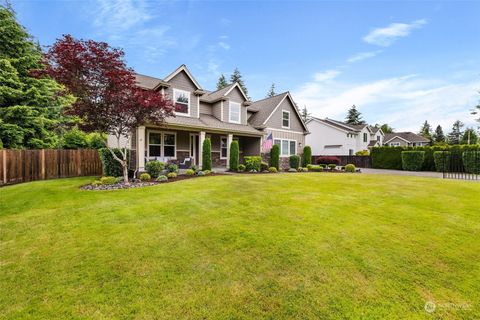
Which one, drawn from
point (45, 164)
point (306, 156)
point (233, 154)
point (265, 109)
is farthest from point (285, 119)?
point (45, 164)

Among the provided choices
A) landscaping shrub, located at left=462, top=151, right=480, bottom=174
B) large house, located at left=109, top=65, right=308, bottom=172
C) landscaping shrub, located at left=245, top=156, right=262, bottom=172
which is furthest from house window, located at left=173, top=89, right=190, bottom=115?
landscaping shrub, located at left=462, top=151, right=480, bottom=174

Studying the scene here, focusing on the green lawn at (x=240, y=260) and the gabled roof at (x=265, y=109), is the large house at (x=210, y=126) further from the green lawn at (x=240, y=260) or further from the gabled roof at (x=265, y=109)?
the green lawn at (x=240, y=260)

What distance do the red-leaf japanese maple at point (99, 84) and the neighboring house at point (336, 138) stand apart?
29.2 meters

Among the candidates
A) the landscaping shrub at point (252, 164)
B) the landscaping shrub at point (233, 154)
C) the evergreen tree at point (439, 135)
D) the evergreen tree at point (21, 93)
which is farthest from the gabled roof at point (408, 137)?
the evergreen tree at point (21, 93)

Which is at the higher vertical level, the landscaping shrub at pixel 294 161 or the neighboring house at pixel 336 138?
the neighboring house at pixel 336 138

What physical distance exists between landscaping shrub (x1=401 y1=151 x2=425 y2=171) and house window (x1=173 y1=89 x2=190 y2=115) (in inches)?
800

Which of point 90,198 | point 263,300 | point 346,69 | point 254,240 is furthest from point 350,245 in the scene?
point 346,69

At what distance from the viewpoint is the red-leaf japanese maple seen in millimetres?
8422

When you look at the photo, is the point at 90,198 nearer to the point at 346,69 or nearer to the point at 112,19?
the point at 112,19

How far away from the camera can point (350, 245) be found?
396cm

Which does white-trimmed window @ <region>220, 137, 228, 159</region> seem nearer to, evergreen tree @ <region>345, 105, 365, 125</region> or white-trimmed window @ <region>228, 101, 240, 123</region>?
white-trimmed window @ <region>228, 101, 240, 123</region>

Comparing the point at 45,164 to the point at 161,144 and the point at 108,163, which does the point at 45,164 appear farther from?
the point at 161,144

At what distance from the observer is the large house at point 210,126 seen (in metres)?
14.6

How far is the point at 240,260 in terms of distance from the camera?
3529 millimetres
